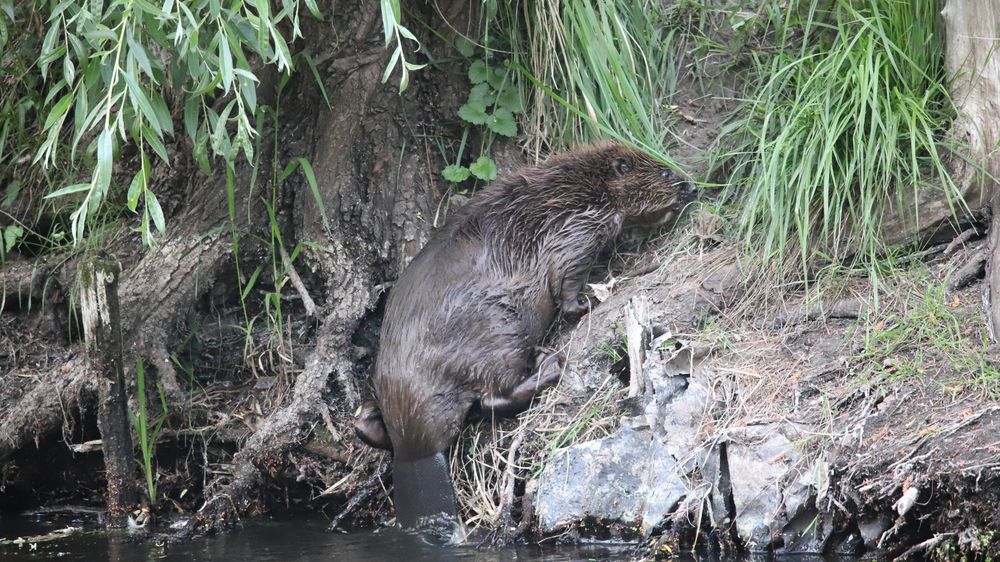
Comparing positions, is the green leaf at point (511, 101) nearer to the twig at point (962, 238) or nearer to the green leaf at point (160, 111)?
the green leaf at point (160, 111)

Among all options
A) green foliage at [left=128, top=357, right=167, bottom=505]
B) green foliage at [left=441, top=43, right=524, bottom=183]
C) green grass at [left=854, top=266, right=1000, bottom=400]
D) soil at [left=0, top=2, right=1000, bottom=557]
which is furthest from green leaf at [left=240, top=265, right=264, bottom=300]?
green grass at [left=854, top=266, right=1000, bottom=400]

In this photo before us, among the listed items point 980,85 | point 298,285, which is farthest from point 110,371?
point 980,85

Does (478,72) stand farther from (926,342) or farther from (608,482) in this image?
(926,342)

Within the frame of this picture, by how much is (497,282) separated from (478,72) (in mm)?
1043

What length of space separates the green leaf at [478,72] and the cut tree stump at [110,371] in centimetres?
161

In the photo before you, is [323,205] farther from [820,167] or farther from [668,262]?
[820,167]

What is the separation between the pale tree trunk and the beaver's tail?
176cm

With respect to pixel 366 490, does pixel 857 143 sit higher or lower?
higher

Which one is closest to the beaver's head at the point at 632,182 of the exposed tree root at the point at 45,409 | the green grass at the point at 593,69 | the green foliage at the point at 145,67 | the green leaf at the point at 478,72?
the green grass at the point at 593,69

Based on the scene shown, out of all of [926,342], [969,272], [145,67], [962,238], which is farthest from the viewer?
[962,238]

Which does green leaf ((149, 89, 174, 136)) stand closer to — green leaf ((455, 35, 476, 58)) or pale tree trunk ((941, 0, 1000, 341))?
green leaf ((455, 35, 476, 58))

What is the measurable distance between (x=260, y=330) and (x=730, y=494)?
2.09 m

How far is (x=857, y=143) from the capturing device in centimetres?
336

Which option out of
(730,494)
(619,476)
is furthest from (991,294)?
(619,476)
